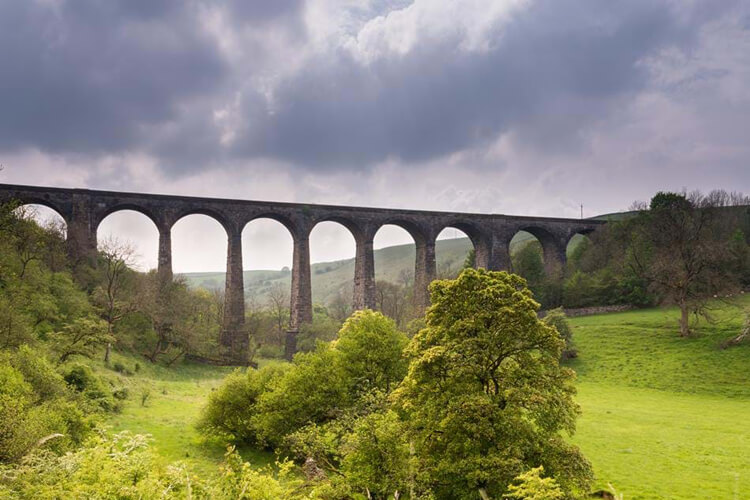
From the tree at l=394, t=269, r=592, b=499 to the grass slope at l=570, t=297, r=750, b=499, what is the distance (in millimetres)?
4199

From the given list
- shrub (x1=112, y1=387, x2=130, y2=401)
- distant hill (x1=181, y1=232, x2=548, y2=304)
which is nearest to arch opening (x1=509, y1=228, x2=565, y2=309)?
shrub (x1=112, y1=387, x2=130, y2=401)

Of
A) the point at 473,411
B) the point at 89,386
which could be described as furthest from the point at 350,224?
the point at 473,411

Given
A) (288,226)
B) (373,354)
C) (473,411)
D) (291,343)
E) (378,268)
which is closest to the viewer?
(473,411)

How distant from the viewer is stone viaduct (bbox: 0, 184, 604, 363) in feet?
127

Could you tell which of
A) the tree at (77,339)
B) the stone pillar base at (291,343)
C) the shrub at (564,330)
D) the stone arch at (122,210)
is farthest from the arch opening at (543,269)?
the tree at (77,339)

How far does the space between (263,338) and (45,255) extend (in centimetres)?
2650

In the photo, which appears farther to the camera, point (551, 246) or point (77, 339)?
point (551, 246)

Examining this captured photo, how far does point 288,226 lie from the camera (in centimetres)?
4744

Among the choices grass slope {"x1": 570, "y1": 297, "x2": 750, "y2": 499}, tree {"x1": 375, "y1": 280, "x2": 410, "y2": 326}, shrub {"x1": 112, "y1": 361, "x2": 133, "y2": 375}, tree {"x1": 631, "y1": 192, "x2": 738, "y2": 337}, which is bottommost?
grass slope {"x1": 570, "y1": 297, "x2": 750, "y2": 499}

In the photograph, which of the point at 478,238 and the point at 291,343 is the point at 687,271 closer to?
the point at 478,238

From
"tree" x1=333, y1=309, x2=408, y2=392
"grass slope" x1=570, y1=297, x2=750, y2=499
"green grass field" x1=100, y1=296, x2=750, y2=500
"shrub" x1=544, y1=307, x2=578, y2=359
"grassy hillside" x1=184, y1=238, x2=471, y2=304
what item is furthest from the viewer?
"grassy hillside" x1=184, y1=238, x2=471, y2=304

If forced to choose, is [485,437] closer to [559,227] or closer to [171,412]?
[171,412]

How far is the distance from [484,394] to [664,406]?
1930cm

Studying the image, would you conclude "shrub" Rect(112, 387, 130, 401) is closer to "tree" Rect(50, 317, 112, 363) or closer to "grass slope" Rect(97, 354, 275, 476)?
"grass slope" Rect(97, 354, 275, 476)
